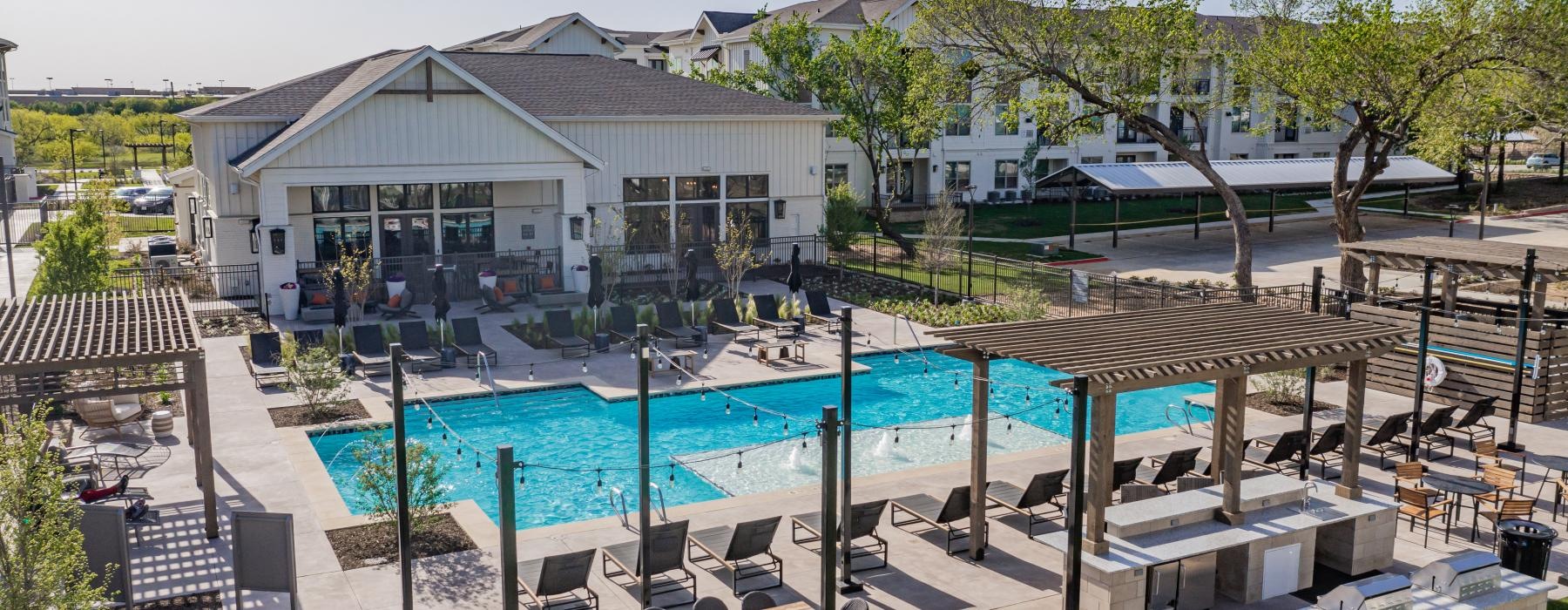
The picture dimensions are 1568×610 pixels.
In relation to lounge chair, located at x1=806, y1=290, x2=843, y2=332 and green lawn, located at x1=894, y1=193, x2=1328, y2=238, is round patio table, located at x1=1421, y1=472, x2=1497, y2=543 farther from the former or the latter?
green lawn, located at x1=894, y1=193, x2=1328, y2=238

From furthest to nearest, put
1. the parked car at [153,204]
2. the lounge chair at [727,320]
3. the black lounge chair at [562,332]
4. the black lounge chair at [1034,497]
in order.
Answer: the parked car at [153,204]
the lounge chair at [727,320]
the black lounge chair at [562,332]
the black lounge chair at [1034,497]

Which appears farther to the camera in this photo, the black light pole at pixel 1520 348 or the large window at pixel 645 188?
the large window at pixel 645 188

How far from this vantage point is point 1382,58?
31.6 metres

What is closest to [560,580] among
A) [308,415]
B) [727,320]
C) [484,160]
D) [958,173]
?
[308,415]

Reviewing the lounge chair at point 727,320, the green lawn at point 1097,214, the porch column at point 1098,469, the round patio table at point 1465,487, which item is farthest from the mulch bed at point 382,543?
the green lawn at point 1097,214

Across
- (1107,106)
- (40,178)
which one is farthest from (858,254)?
(40,178)

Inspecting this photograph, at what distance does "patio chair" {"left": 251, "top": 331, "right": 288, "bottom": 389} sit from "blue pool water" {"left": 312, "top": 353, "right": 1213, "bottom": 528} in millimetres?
2967

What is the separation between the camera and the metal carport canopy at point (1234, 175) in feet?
150

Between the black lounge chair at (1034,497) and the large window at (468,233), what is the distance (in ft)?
72.8

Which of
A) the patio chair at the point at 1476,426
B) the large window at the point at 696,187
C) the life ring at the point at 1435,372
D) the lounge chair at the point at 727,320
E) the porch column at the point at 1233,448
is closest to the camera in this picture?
the porch column at the point at 1233,448

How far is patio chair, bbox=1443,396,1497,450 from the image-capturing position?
783 inches

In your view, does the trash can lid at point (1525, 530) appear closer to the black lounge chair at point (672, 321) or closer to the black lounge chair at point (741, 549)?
the black lounge chair at point (741, 549)

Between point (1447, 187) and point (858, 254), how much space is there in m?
41.2

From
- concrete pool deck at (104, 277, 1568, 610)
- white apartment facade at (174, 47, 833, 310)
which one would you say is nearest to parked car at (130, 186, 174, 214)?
white apartment facade at (174, 47, 833, 310)
